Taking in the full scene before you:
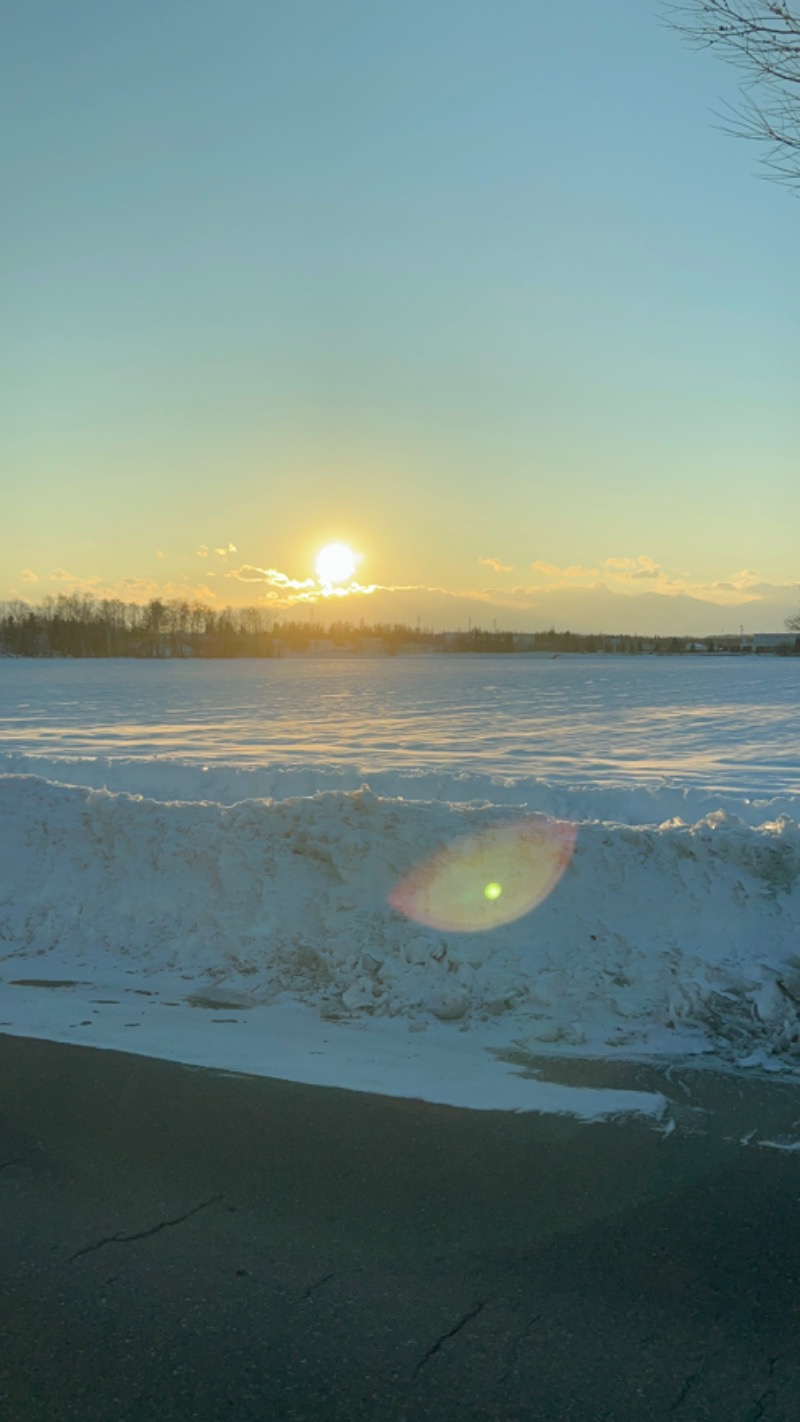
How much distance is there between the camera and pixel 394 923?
7051 millimetres

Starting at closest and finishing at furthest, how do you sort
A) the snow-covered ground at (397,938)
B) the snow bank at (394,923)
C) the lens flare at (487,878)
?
the snow-covered ground at (397,938) < the snow bank at (394,923) < the lens flare at (487,878)

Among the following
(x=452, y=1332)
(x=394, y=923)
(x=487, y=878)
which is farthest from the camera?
(x=487, y=878)

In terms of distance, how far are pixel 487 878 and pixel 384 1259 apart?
13.3 ft

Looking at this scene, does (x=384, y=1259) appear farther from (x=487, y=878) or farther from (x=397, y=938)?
(x=487, y=878)

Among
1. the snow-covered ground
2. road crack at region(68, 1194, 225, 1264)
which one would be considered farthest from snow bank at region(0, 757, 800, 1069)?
road crack at region(68, 1194, 225, 1264)

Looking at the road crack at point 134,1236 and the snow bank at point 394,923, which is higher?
the snow bank at point 394,923

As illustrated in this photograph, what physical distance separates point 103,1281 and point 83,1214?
462 millimetres

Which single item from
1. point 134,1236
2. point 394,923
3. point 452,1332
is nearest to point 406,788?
point 394,923

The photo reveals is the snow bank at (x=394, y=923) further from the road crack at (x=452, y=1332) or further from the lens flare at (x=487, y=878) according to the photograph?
the road crack at (x=452, y=1332)

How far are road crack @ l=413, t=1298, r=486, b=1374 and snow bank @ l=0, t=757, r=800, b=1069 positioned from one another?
2.37 metres

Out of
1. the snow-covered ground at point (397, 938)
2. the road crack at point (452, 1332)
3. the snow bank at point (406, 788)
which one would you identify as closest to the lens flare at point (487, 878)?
the snow-covered ground at point (397, 938)

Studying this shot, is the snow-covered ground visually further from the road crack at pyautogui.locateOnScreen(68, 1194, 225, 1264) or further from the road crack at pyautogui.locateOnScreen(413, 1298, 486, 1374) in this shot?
the road crack at pyautogui.locateOnScreen(413, 1298, 486, 1374)

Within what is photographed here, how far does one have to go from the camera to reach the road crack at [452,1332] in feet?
9.74

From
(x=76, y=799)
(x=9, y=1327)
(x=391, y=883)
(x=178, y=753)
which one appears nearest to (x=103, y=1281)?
(x=9, y=1327)
